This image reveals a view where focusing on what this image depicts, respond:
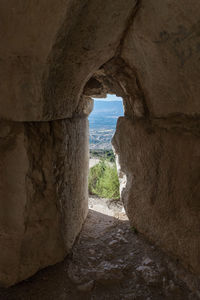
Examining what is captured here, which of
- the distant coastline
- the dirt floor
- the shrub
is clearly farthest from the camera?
the distant coastline

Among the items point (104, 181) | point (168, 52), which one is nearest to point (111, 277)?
point (168, 52)

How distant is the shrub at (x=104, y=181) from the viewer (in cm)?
320

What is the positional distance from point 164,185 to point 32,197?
0.82 m

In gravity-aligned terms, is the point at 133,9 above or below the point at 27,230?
above

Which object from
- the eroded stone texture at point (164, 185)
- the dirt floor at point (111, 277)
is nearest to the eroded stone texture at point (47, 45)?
the eroded stone texture at point (164, 185)

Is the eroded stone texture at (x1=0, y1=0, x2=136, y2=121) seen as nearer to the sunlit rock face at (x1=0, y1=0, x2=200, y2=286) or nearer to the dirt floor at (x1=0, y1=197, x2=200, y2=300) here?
the sunlit rock face at (x1=0, y1=0, x2=200, y2=286)

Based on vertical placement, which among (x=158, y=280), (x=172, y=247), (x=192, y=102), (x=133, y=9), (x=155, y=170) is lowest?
(x=158, y=280)

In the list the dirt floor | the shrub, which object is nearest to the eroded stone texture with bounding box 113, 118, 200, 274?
the dirt floor

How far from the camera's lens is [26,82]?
2.94ft

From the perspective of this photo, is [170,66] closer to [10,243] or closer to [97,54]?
[97,54]

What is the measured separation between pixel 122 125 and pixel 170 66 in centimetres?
78

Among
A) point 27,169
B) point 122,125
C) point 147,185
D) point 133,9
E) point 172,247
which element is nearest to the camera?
point 133,9

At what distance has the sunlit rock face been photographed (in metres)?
0.81

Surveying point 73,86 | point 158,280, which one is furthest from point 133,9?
point 158,280
